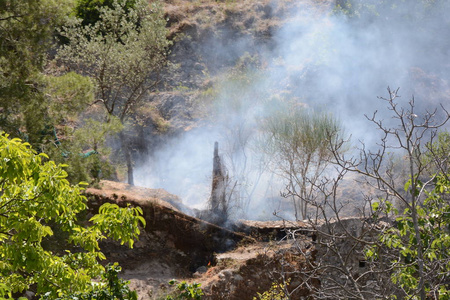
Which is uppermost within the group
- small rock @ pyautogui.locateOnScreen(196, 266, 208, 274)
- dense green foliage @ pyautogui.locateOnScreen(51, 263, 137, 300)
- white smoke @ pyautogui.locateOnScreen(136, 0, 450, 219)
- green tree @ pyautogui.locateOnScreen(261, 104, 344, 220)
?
white smoke @ pyautogui.locateOnScreen(136, 0, 450, 219)

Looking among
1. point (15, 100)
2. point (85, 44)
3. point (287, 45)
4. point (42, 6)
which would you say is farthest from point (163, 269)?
point (287, 45)

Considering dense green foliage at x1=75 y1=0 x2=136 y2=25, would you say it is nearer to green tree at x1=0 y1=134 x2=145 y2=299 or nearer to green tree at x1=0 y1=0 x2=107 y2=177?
green tree at x1=0 y1=0 x2=107 y2=177

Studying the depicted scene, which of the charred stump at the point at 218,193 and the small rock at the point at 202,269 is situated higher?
the charred stump at the point at 218,193

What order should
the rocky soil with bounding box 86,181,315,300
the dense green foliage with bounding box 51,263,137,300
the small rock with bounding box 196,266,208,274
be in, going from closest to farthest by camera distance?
the dense green foliage with bounding box 51,263,137,300
the rocky soil with bounding box 86,181,315,300
the small rock with bounding box 196,266,208,274

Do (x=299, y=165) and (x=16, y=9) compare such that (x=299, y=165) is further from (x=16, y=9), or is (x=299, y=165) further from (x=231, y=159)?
(x=16, y=9)

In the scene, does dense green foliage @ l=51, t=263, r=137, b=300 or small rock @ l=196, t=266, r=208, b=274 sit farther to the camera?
small rock @ l=196, t=266, r=208, b=274

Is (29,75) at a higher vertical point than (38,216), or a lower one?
higher

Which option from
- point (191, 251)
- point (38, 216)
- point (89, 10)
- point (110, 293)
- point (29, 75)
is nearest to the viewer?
point (110, 293)

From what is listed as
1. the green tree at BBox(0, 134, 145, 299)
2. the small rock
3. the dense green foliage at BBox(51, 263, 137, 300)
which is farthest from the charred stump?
the dense green foliage at BBox(51, 263, 137, 300)

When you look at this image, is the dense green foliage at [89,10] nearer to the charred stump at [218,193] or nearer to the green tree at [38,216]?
the charred stump at [218,193]

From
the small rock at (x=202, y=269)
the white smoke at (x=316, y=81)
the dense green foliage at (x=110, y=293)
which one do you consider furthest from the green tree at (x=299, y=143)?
the dense green foliage at (x=110, y=293)

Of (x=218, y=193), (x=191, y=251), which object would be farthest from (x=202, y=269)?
(x=218, y=193)

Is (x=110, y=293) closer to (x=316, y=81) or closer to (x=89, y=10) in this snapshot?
(x=89, y=10)

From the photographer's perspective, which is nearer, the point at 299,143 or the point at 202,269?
the point at 202,269
